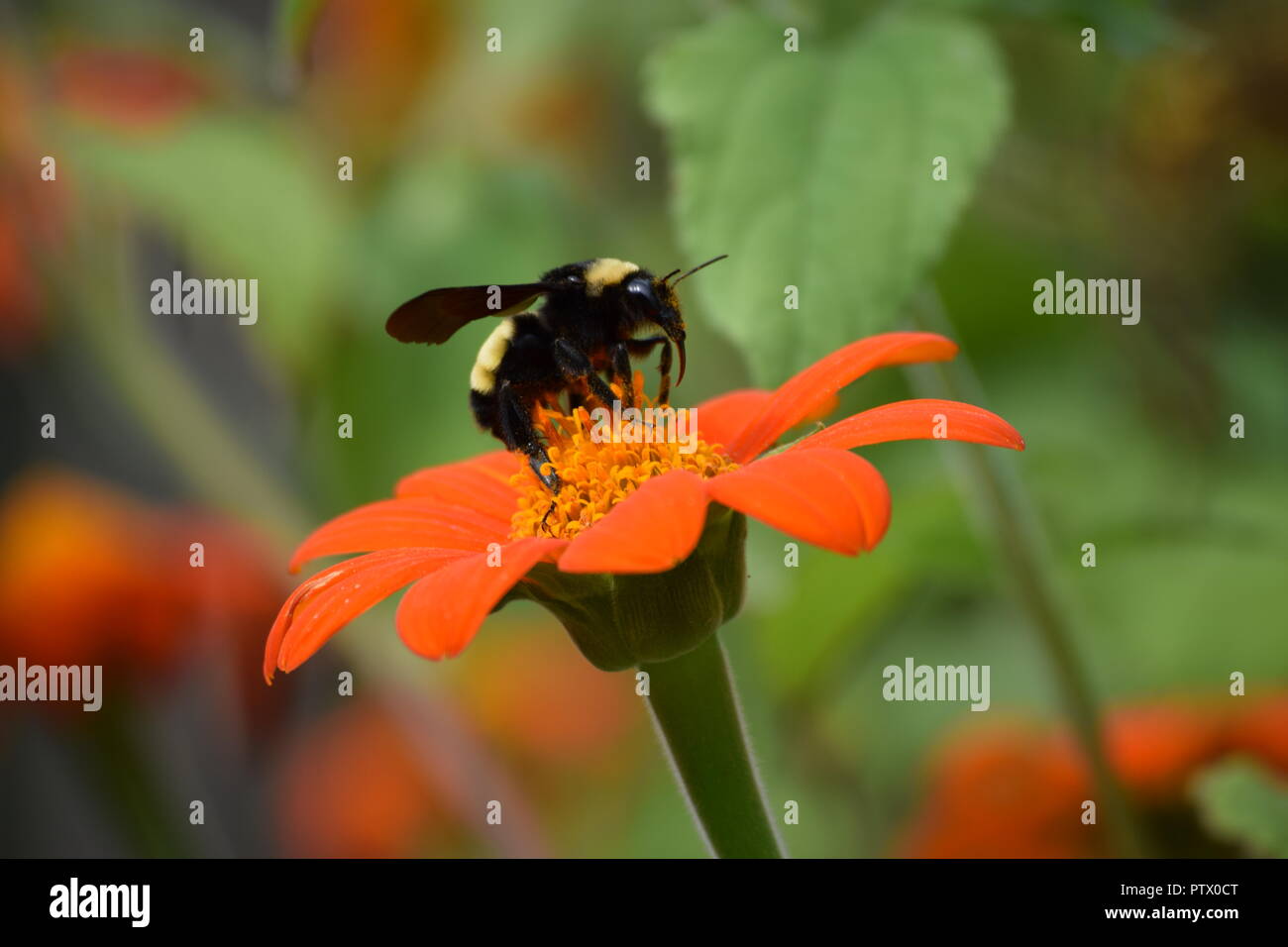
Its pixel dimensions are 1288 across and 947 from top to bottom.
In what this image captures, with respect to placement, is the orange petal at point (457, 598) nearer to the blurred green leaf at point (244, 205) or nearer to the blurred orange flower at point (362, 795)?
the blurred green leaf at point (244, 205)

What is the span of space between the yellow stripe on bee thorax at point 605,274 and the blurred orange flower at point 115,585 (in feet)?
1.86

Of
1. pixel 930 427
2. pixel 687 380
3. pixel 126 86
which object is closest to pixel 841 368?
pixel 930 427

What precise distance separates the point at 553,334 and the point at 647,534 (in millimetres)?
248

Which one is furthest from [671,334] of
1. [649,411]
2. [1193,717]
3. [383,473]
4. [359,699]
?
[359,699]

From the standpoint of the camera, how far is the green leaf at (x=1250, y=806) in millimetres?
519

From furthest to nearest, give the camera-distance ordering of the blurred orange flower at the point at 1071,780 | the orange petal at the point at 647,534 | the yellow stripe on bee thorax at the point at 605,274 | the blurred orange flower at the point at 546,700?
the blurred orange flower at the point at 546,700, the blurred orange flower at the point at 1071,780, the yellow stripe on bee thorax at the point at 605,274, the orange petal at the point at 647,534

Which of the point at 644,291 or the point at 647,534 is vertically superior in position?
the point at 644,291

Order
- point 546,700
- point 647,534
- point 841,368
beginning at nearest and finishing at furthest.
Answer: point 647,534
point 841,368
point 546,700

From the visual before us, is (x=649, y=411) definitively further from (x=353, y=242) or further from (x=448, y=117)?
(x=448, y=117)

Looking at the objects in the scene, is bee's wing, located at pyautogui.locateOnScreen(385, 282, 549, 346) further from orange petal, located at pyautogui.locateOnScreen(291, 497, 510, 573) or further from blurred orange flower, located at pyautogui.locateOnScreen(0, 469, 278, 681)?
blurred orange flower, located at pyautogui.locateOnScreen(0, 469, 278, 681)

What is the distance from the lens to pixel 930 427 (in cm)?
→ 46

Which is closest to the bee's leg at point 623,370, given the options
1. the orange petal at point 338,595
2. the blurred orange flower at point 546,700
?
the orange petal at point 338,595

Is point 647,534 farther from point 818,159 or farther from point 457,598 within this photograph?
point 818,159

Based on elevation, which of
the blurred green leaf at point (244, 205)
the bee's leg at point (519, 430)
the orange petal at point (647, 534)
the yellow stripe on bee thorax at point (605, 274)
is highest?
the blurred green leaf at point (244, 205)
